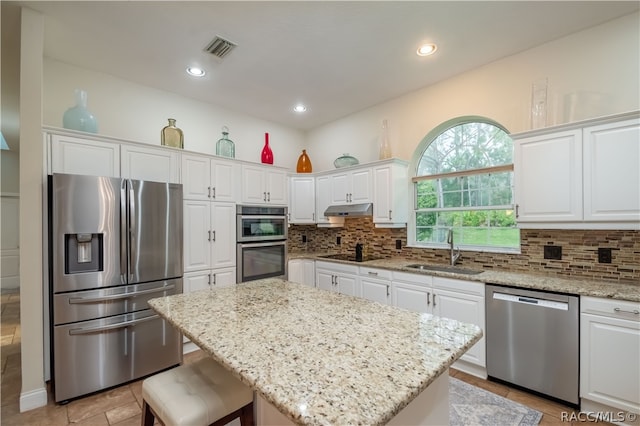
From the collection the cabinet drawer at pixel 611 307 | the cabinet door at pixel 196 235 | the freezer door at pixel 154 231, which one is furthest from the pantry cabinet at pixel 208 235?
the cabinet drawer at pixel 611 307

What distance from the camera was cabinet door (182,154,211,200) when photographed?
3078 millimetres

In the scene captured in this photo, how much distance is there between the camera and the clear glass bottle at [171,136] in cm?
313

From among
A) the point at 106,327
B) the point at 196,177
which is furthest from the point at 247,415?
the point at 196,177

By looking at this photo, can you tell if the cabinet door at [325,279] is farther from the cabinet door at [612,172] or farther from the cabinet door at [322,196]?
the cabinet door at [612,172]

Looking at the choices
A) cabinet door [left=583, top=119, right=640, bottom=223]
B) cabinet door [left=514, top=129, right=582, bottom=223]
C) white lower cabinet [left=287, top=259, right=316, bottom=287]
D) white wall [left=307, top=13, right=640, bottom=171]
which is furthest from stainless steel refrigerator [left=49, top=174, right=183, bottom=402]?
cabinet door [left=583, top=119, right=640, bottom=223]

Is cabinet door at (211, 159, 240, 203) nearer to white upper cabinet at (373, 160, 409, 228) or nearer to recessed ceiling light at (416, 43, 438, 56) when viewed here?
white upper cabinet at (373, 160, 409, 228)

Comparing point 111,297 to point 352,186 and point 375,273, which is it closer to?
point 375,273

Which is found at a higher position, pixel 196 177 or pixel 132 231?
pixel 196 177

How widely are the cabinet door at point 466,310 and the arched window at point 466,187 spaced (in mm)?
775

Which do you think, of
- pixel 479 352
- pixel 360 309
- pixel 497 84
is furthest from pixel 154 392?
pixel 497 84

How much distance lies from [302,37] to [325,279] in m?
2.87

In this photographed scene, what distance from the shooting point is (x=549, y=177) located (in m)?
2.35

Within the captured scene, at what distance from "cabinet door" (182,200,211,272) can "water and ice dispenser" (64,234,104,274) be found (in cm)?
78

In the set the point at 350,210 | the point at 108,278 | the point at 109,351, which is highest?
the point at 350,210
